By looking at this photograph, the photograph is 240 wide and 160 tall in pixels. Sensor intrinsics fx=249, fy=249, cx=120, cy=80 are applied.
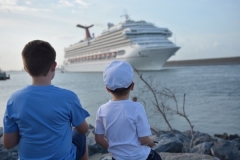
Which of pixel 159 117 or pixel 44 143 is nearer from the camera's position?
pixel 44 143

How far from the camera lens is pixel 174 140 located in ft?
10.5

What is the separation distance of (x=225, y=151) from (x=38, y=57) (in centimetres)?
280

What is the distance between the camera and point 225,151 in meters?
3.24

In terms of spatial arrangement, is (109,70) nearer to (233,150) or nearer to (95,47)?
(233,150)

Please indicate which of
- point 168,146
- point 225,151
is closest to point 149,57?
point 225,151

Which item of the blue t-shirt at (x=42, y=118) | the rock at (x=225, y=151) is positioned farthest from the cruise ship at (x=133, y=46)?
the blue t-shirt at (x=42, y=118)

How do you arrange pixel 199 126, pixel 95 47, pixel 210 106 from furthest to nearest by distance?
1. pixel 95 47
2. pixel 210 106
3. pixel 199 126

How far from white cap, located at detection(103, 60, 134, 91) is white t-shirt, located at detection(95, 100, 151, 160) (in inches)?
4.4

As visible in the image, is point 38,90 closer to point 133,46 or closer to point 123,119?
point 123,119

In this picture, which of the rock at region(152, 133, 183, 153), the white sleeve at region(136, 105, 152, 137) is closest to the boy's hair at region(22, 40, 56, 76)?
the white sleeve at region(136, 105, 152, 137)

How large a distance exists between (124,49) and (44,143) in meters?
34.2

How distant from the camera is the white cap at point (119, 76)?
1525 millimetres

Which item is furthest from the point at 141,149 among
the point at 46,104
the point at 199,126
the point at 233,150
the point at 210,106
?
the point at 210,106

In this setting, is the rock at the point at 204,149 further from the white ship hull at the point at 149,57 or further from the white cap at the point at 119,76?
the white ship hull at the point at 149,57
